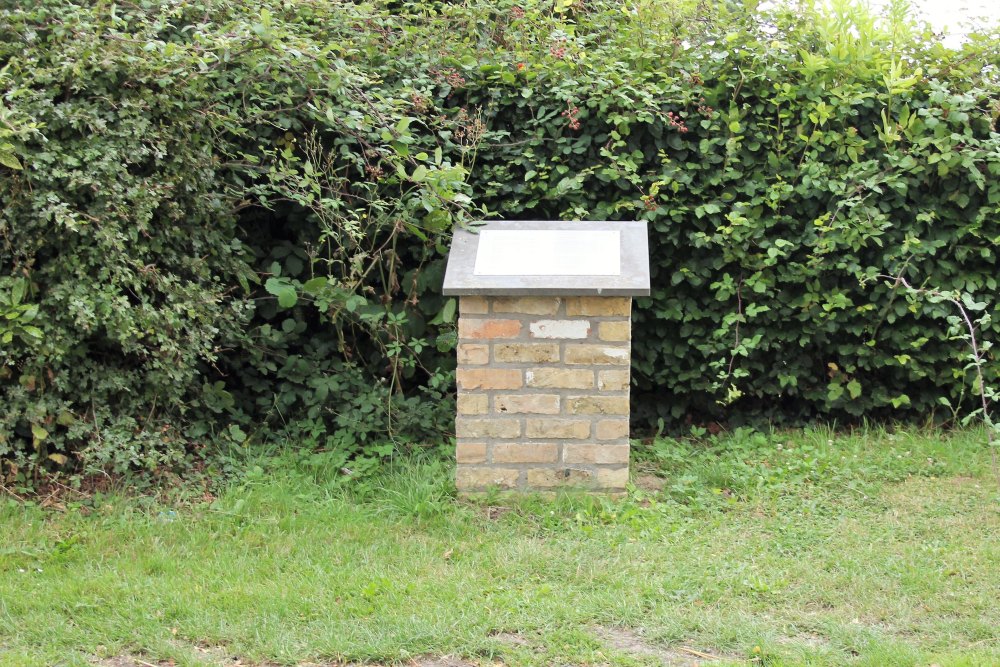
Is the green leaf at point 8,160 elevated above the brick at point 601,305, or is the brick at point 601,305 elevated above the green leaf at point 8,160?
the green leaf at point 8,160

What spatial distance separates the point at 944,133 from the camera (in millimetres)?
5234

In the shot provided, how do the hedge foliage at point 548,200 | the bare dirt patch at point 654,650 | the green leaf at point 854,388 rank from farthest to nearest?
the green leaf at point 854,388 < the hedge foliage at point 548,200 < the bare dirt patch at point 654,650

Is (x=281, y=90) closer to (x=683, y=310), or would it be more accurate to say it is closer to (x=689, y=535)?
(x=683, y=310)

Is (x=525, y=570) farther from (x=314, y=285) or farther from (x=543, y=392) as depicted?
(x=314, y=285)

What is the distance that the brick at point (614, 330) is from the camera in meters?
4.48

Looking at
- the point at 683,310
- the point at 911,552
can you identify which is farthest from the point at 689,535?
the point at 683,310

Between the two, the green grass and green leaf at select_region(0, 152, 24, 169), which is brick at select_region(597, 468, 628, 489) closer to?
the green grass

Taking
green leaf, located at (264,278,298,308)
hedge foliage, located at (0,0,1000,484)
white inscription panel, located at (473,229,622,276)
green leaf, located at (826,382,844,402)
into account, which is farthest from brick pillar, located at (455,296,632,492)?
green leaf, located at (826,382,844,402)

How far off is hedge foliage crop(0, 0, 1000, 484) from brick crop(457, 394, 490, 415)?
685 mm

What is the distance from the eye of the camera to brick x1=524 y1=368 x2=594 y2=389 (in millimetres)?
4512

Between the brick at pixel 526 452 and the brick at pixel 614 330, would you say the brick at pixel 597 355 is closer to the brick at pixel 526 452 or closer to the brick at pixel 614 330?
the brick at pixel 614 330

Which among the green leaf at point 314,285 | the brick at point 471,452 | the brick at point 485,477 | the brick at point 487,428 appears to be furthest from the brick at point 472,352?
the green leaf at point 314,285

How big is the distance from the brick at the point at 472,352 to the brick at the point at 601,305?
417mm

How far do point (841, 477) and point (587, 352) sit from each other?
1423 millimetres
